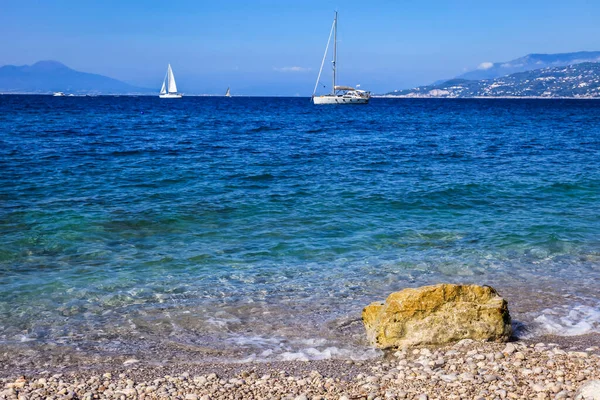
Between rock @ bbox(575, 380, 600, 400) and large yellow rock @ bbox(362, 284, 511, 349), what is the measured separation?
72.2 inches

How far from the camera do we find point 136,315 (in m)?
8.54

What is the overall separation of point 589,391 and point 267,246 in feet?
25.2

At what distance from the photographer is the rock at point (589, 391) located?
216 inches

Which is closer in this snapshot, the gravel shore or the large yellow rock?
the gravel shore

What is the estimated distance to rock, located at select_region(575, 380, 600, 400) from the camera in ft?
18.0

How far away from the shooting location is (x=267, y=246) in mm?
12305

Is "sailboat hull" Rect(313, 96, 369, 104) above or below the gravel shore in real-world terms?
above

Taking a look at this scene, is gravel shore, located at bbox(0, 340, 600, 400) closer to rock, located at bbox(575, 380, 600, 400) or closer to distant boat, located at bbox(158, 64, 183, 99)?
rock, located at bbox(575, 380, 600, 400)

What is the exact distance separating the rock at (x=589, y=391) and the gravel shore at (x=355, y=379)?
0.35ft

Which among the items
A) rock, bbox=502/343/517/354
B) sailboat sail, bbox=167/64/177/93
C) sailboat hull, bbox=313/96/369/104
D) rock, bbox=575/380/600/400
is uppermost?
sailboat sail, bbox=167/64/177/93

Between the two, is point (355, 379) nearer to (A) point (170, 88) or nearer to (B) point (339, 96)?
(B) point (339, 96)

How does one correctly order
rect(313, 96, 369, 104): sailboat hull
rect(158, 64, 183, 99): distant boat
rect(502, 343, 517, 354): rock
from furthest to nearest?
rect(158, 64, 183, 99): distant boat → rect(313, 96, 369, 104): sailboat hull → rect(502, 343, 517, 354): rock

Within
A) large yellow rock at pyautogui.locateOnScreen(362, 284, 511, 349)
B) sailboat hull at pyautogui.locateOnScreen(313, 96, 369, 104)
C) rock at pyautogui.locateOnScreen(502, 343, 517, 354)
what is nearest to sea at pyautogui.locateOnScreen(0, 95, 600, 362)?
large yellow rock at pyautogui.locateOnScreen(362, 284, 511, 349)

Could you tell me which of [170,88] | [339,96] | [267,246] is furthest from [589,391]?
[170,88]
